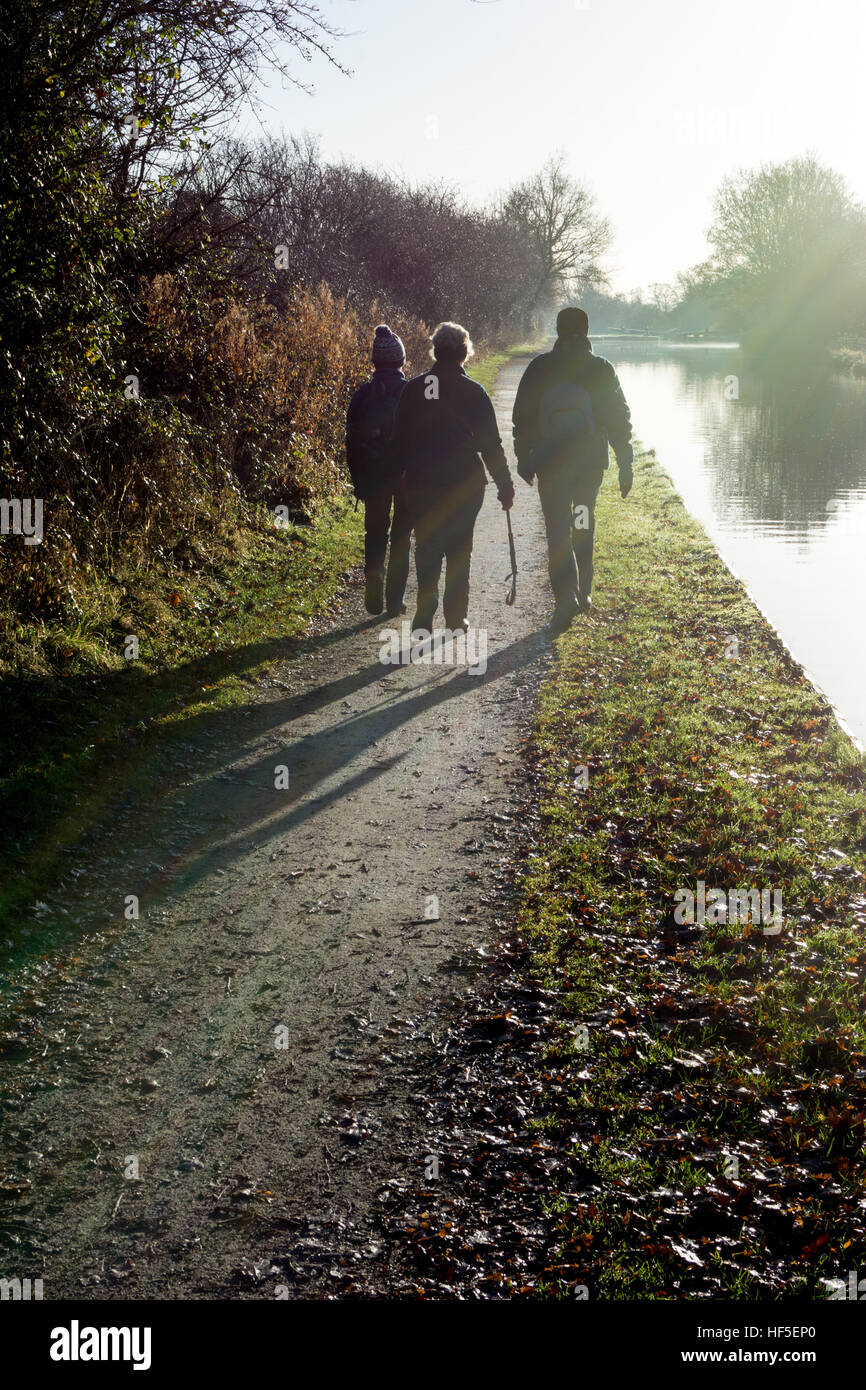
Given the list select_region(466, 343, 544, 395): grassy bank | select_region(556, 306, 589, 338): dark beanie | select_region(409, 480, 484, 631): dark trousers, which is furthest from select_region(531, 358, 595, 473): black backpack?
select_region(466, 343, 544, 395): grassy bank

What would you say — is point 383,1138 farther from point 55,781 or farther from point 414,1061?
point 55,781

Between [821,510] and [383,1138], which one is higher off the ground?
[821,510]

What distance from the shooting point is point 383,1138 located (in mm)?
3699

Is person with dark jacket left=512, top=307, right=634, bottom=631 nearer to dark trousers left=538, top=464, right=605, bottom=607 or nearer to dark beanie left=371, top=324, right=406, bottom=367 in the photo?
dark trousers left=538, top=464, right=605, bottom=607

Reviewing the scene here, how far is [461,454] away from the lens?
8.34 meters

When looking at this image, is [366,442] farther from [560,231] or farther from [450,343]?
[560,231]

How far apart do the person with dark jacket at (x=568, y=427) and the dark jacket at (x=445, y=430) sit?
2.67 ft

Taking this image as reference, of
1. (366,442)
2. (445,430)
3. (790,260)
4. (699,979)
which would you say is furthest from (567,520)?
(790,260)

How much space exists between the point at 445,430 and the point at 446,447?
13cm

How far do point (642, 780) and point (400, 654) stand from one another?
313cm

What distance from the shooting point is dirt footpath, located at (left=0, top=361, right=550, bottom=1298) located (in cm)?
329

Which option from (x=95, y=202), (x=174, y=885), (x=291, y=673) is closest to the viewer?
(x=174, y=885)

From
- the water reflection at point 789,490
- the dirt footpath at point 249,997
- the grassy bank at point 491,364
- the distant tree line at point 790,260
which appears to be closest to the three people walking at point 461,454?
the dirt footpath at point 249,997
